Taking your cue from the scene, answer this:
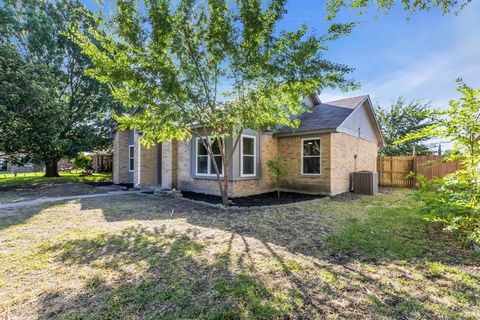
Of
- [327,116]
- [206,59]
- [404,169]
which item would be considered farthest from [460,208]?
[404,169]

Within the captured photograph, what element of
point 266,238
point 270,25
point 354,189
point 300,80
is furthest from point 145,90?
point 354,189

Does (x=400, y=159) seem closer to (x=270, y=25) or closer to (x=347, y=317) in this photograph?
(x=270, y=25)

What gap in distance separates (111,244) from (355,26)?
7.89 m

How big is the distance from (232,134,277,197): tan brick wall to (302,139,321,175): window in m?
1.49

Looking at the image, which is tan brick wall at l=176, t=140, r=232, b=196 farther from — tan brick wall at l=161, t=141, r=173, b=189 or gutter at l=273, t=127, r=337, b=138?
gutter at l=273, t=127, r=337, b=138

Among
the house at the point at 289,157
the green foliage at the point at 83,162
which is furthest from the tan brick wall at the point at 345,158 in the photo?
the green foliage at the point at 83,162

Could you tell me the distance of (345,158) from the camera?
11.8 m

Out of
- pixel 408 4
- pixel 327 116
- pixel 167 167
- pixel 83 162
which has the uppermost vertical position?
pixel 408 4

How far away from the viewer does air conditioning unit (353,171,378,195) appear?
1151 cm

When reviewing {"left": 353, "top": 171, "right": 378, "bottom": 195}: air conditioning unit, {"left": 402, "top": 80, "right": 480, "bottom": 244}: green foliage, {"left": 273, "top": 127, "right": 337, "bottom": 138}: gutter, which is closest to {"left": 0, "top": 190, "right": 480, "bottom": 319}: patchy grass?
{"left": 402, "top": 80, "right": 480, "bottom": 244}: green foliage

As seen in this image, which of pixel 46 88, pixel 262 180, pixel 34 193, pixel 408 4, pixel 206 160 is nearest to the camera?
pixel 408 4

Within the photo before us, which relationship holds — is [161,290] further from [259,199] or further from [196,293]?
[259,199]

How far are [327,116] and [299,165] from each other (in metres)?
2.83

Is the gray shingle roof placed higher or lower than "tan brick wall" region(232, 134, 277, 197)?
higher
